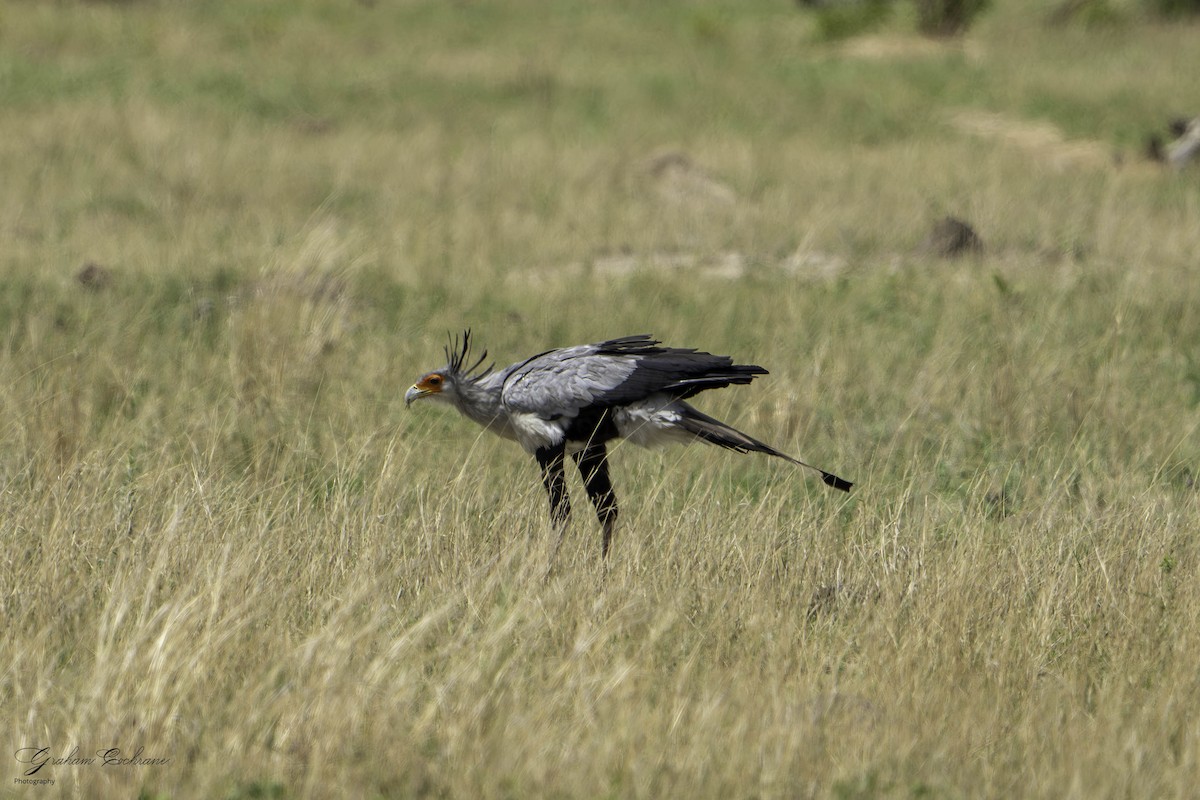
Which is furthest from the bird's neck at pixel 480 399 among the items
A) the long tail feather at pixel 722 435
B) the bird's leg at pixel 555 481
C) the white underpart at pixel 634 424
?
the long tail feather at pixel 722 435

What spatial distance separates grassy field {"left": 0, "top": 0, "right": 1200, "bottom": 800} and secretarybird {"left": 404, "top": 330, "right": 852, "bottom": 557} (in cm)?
22

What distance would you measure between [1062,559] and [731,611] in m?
1.28

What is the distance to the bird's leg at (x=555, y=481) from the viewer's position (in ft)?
15.5

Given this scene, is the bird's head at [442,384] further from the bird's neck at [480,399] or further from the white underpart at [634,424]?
the white underpart at [634,424]

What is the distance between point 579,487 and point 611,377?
3.81ft

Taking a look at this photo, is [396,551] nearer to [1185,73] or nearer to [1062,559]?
[1062,559]

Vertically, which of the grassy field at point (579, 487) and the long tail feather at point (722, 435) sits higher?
the long tail feather at point (722, 435)

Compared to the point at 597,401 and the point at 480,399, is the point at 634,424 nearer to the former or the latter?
the point at 597,401

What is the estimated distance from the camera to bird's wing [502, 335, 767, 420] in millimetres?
4574

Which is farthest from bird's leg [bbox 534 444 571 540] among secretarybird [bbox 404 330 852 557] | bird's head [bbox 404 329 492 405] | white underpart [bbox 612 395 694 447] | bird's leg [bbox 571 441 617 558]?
bird's head [bbox 404 329 492 405]

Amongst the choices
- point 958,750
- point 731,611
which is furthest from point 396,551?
point 958,750

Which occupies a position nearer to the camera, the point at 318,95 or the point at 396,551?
the point at 396,551

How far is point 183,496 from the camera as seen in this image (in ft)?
15.2

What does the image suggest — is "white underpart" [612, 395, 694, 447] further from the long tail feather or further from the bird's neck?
the bird's neck
